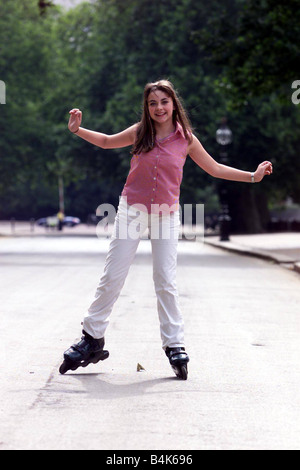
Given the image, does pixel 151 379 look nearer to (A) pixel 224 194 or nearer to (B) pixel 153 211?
(B) pixel 153 211

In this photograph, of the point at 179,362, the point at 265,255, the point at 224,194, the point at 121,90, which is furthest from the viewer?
the point at 121,90

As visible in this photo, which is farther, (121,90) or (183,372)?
(121,90)

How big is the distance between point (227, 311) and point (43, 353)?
3523mm

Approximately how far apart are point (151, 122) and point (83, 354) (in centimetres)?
157

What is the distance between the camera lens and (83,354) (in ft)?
20.4

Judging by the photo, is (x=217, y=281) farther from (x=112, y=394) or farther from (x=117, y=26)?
(x=117, y=26)

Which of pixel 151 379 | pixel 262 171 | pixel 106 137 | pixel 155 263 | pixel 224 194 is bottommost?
pixel 151 379

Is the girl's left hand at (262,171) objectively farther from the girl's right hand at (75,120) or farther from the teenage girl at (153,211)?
the girl's right hand at (75,120)

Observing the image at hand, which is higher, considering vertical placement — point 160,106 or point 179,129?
point 160,106

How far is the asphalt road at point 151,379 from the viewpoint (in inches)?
179

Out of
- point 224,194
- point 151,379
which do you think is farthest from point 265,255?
point 151,379

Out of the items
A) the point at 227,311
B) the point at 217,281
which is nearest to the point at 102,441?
the point at 227,311

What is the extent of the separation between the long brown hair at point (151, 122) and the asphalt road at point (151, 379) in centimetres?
150

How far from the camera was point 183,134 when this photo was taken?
244 inches
